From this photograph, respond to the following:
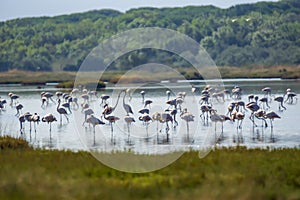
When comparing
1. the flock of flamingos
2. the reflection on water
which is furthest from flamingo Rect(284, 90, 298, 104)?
the reflection on water

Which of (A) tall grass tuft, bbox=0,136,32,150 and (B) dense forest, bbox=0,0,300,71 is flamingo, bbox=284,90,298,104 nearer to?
(A) tall grass tuft, bbox=0,136,32,150

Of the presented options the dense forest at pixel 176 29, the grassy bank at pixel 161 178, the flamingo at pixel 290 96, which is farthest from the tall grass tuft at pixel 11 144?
the dense forest at pixel 176 29

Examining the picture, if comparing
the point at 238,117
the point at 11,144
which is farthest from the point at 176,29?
the point at 11,144

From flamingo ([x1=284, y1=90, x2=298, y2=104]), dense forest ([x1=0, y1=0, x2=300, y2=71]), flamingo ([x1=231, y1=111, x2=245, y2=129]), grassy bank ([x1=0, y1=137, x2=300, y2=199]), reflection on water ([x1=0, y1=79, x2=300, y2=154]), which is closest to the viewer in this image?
grassy bank ([x1=0, y1=137, x2=300, y2=199])

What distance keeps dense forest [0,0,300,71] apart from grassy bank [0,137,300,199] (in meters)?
64.4

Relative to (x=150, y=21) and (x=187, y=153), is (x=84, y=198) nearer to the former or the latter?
(x=187, y=153)

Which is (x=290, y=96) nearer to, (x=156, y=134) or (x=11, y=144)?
(x=156, y=134)

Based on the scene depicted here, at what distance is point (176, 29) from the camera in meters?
112

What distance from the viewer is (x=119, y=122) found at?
26.2 m

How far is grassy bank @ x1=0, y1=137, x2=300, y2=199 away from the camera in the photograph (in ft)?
33.4

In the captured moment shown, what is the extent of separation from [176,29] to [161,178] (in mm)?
101220

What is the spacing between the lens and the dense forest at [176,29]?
88.6 metres

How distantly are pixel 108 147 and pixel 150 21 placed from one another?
10132 centimetres

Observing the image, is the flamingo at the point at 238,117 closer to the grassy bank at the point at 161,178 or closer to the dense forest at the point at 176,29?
the grassy bank at the point at 161,178
